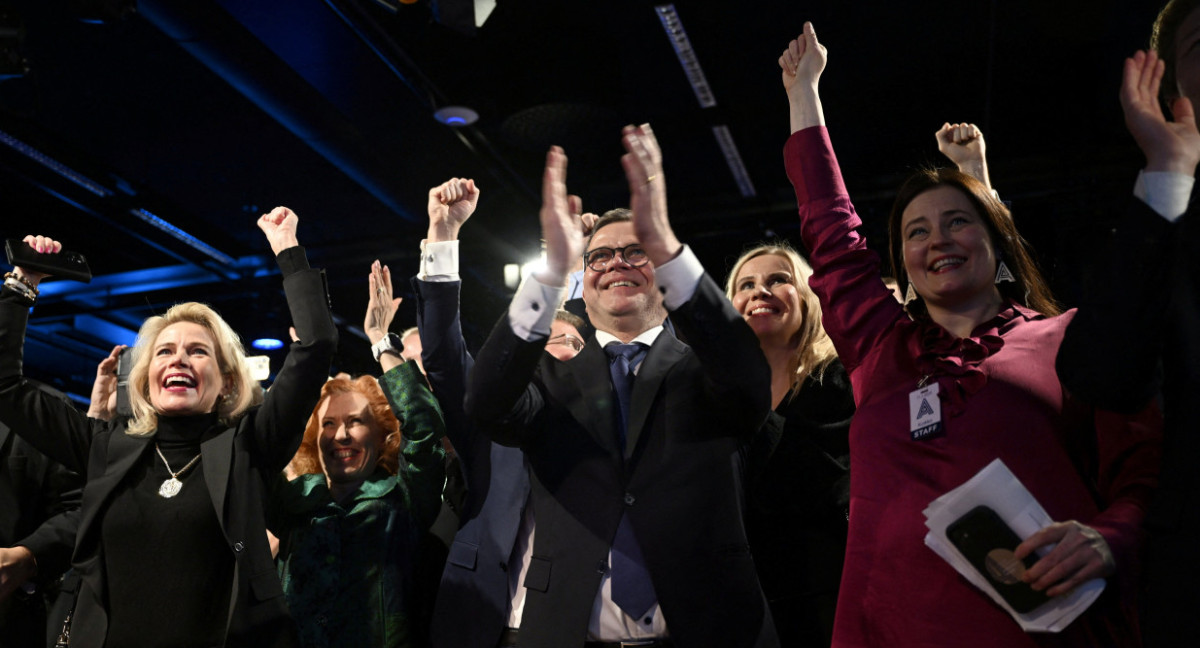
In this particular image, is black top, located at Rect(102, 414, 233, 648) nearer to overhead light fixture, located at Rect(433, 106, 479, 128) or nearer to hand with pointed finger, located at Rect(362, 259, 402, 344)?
hand with pointed finger, located at Rect(362, 259, 402, 344)

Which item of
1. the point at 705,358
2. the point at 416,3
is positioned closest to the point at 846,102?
the point at 416,3

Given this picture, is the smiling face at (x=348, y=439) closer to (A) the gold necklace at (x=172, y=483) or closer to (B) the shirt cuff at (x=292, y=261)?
(A) the gold necklace at (x=172, y=483)

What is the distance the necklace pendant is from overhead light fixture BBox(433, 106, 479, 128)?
3.00 m

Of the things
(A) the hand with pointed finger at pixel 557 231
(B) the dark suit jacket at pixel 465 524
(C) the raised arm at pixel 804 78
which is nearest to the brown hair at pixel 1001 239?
(C) the raised arm at pixel 804 78

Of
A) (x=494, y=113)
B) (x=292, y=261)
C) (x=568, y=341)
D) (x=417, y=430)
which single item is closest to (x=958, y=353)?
(x=568, y=341)

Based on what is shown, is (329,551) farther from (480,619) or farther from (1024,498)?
(1024,498)

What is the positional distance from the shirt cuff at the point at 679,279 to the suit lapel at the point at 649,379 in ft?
0.99

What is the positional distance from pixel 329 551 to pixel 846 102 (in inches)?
161

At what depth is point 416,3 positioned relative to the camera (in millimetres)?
4441

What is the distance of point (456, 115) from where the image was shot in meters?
5.23

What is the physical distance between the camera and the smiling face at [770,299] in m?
2.66

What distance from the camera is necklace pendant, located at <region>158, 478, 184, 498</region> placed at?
2.55 meters

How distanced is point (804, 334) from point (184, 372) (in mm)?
1712

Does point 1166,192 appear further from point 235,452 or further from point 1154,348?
point 235,452
